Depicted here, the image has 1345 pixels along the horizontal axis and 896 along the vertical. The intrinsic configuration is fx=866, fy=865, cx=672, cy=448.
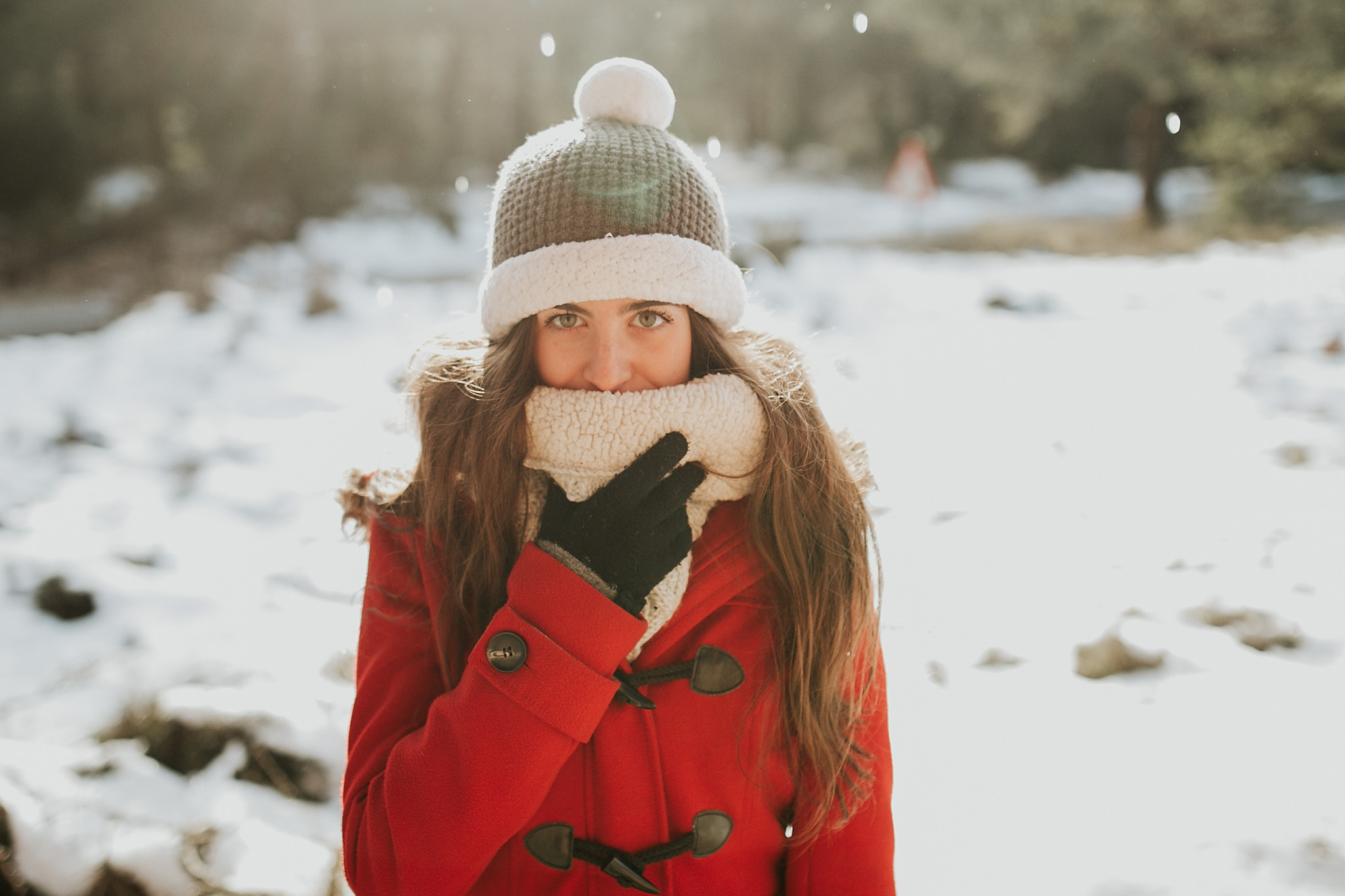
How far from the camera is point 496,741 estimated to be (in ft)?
3.77

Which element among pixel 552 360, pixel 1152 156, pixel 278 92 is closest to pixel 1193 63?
pixel 1152 156

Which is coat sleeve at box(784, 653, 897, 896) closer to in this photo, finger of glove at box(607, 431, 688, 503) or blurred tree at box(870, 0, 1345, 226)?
finger of glove at box(607, 431, 688, 503)

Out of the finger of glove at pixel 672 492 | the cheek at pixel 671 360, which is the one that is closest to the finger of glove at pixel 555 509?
the finger of glove at pixel 672 492

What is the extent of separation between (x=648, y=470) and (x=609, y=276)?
31 cm

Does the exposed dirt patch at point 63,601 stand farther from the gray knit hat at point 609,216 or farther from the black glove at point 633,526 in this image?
the black glove at point 633,526

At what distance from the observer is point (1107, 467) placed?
13.2 ft

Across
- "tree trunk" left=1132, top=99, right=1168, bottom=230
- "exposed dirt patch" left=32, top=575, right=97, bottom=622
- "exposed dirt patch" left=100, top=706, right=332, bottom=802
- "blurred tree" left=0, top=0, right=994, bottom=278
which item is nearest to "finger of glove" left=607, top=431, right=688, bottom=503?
"exposed dirt patch" left=100, top=706, right=332, bottom=802

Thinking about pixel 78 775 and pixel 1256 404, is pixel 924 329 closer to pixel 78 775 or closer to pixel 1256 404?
pixel 1256 404

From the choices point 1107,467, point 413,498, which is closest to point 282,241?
point 1107,467

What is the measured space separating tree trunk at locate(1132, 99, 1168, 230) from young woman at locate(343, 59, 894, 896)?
17285mm

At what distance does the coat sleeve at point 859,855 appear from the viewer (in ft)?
4.51

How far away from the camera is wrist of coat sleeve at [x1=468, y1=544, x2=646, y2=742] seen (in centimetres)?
116

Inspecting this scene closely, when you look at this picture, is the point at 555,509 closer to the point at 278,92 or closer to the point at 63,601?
the point at 63,601

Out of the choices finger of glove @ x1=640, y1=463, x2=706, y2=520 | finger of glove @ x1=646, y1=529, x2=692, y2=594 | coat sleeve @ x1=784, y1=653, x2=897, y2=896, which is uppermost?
finger of glove @ x1=640, y1=463, x2=706, y2=520
